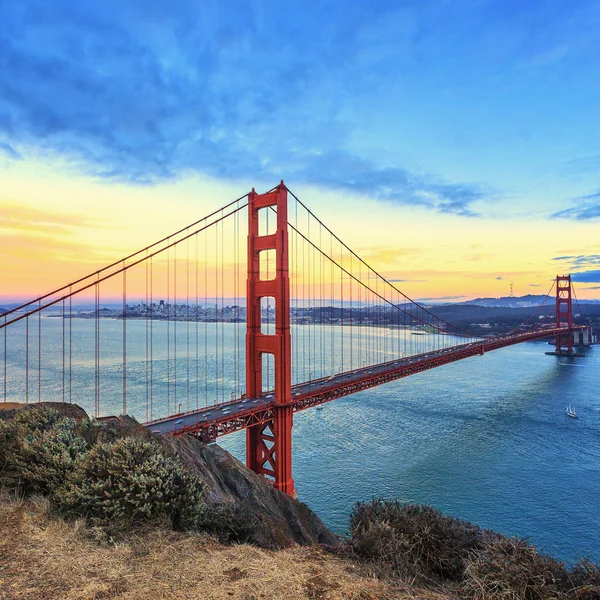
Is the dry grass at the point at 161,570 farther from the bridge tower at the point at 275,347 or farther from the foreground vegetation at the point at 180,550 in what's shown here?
the bridge tower at the point at 275,347

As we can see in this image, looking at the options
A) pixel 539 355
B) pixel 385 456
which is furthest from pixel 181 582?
pixel 539 355

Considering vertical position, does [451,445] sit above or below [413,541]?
below

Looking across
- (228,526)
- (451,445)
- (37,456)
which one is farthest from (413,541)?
(451,445)

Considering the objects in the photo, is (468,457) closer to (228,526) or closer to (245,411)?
(245,411)

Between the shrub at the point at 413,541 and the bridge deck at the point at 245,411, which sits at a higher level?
the shrub at the point at 413,541

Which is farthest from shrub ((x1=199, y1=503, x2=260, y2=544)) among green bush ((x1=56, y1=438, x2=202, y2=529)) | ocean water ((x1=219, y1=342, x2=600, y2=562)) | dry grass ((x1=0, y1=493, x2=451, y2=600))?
ocean water ((x1=219, y1=342, x2=600, y2=562))

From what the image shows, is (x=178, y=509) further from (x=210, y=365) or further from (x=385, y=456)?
(x=210, y=365)

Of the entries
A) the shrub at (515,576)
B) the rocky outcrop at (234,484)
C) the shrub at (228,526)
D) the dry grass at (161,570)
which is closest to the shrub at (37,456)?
the dry grass at (161,570)
